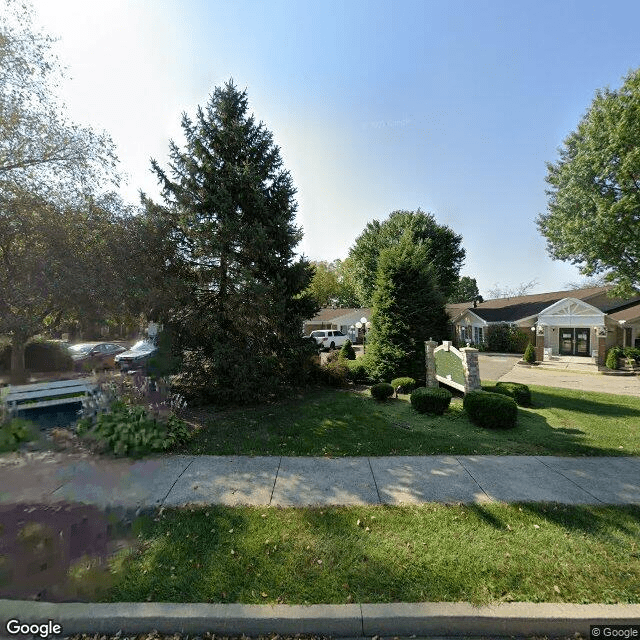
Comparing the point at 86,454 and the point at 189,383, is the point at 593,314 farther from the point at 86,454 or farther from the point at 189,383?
the point at 86,454

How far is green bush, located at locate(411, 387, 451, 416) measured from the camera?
8508mm

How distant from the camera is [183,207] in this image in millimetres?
9797

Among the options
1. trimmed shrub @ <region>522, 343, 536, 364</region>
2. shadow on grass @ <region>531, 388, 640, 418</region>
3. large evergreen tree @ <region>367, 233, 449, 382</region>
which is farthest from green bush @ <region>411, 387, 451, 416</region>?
trimmed shrub @ <region>522, 343, 536, 364</region>

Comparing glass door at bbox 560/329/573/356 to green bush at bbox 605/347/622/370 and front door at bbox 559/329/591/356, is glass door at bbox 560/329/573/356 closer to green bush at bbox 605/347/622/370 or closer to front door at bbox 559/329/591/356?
front door at bbox 559/329/591/356

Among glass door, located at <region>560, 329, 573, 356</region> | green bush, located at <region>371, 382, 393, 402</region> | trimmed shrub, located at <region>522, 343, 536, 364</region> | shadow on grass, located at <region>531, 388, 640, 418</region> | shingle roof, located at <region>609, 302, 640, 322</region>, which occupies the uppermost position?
shingle roof, located at <region>609, 302, 640, 322</region>

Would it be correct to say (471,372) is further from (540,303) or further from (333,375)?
(540,303)

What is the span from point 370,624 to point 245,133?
11323 millimetres

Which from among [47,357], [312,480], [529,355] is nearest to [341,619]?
[312,480]

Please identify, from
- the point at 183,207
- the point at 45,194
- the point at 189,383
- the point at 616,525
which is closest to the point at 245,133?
the point at 183,207

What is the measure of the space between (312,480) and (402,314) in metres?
9.07

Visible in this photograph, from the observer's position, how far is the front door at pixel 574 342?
2289cm

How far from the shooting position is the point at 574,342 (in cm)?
2341

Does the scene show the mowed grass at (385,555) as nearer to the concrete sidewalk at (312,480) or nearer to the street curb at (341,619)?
the street curb at (341,619)

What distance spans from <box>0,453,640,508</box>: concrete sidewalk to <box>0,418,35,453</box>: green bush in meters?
0.35
